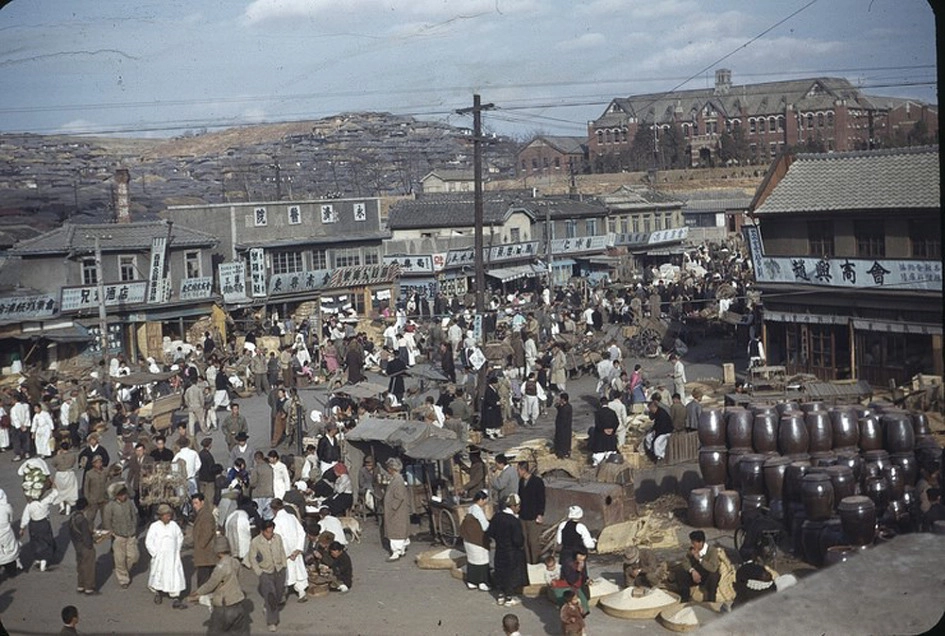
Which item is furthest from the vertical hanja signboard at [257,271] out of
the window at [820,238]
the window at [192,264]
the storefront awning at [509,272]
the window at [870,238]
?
the window at [870,238]

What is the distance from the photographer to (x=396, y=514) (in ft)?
45.3

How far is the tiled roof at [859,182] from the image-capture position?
72.8ft

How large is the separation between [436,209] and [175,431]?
2991 cm

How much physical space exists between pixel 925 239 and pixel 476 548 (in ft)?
45.6

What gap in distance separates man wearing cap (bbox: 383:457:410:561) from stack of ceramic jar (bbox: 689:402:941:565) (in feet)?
13.0

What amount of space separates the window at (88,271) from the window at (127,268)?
3.96 feet

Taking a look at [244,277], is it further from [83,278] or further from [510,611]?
[510,611]

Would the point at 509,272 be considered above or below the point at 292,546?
above

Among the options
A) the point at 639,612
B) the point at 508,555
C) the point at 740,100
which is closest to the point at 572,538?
the point at 508,555

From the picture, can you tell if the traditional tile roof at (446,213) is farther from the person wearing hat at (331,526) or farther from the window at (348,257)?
the person wearing hat at (331,526)

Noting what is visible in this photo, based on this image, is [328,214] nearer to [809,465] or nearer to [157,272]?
[157,272]

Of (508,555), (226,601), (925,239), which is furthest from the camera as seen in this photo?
(925,239)

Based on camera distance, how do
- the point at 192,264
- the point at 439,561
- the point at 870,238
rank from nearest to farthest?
the point at 439,561 < the point at 870,238 < the point at 192,264

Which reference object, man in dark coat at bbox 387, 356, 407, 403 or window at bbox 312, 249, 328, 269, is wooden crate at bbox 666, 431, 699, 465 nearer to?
man in dark coat at bbox 387, 356, 407, 403
